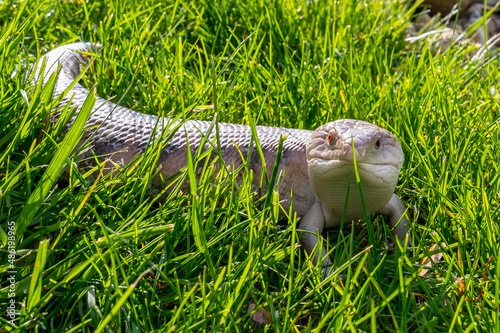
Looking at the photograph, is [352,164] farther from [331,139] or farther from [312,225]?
[312,225]

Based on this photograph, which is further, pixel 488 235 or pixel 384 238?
pixel 384 238

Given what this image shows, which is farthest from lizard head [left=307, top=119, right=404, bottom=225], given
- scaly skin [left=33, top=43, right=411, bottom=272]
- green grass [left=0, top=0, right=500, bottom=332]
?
green grass [left=0, top=0, right=500, bottom=332]

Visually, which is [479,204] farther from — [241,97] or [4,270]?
[4,270]

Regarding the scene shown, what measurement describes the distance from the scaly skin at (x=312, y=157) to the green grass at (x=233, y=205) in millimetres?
142

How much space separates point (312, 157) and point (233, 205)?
1.65 feet

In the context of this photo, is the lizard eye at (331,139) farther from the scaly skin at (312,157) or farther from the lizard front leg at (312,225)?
the lizard front leg at (312,225)

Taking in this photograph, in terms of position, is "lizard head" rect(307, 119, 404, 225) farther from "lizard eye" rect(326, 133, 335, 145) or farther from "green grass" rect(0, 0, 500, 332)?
"green grass" rect(0, 0, 500, 332)

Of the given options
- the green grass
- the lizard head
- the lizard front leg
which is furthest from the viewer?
the lizard front leg

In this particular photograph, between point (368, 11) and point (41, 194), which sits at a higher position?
point (368, 11)

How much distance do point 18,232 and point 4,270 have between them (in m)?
0.17

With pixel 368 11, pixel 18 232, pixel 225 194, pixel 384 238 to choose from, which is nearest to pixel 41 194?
pixel 18 232

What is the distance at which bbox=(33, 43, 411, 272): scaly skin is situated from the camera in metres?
2.54

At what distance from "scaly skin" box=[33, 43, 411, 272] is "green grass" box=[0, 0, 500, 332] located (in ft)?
0.46

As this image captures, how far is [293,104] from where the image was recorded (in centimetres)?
370
